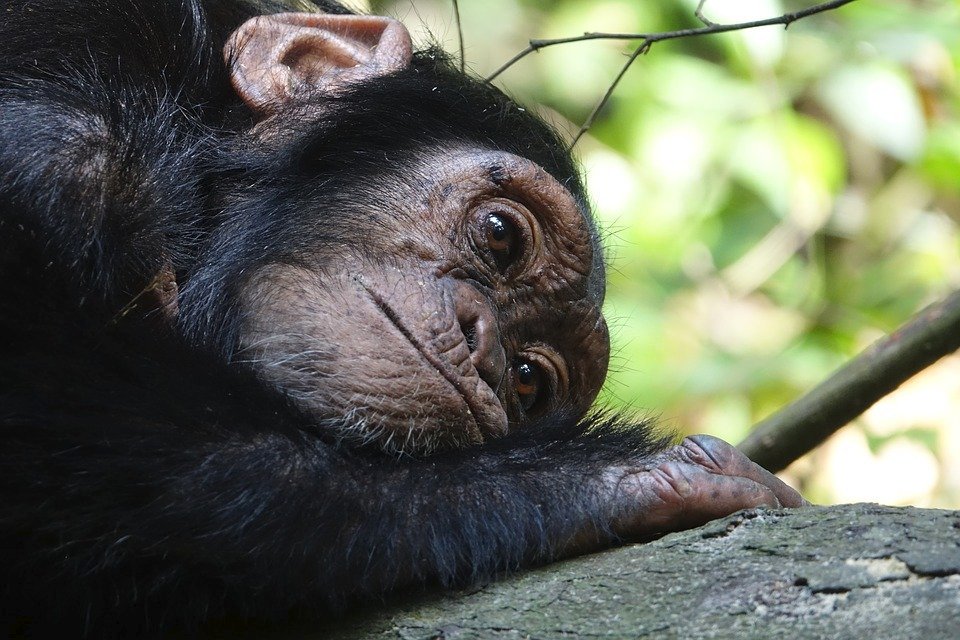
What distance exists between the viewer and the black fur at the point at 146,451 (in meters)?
2.21

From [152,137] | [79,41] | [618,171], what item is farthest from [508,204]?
[618,171]

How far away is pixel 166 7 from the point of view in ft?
10.9

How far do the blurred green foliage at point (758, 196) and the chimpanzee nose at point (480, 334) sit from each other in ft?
12.7

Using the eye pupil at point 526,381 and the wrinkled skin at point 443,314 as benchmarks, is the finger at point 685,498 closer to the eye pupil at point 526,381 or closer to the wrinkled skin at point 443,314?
the wrinkled skin at point 443,314

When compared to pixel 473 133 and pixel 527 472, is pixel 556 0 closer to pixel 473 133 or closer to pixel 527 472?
pixel 473 133

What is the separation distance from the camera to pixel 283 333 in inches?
115

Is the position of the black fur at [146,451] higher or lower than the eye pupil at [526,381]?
lower

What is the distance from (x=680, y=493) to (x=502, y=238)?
1.15 m

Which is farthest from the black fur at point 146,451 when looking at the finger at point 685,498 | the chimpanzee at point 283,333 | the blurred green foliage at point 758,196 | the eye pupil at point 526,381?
the blurred green foliage at point 758,196

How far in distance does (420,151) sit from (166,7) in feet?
2.78

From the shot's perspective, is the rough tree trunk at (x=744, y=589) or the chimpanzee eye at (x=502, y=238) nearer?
the rough tree trunk at (x=744, y=589)

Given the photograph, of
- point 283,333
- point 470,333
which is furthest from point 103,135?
point 470,333

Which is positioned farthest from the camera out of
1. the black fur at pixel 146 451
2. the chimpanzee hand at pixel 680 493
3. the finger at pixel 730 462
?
the finger at pixel 730 462

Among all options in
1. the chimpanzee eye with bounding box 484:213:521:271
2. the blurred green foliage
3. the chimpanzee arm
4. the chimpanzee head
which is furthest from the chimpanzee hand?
the blurred green foliage
